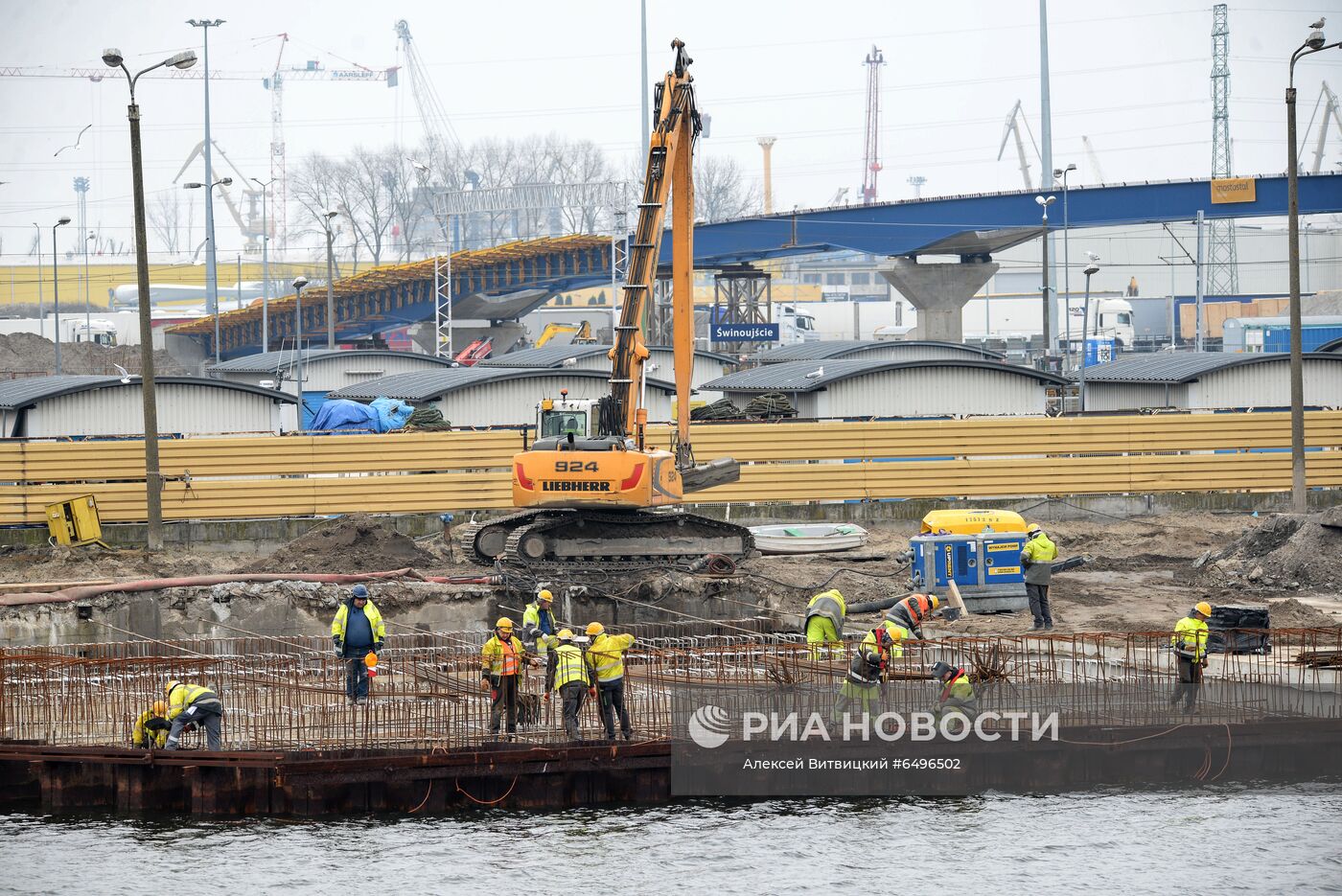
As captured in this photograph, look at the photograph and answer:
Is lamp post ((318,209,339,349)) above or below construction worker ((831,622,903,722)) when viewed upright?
above

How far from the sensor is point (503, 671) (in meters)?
18.3

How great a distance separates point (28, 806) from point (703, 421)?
861 inches

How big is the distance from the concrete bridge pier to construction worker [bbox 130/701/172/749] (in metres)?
55.4

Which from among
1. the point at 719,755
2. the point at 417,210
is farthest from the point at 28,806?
the point at 417,210

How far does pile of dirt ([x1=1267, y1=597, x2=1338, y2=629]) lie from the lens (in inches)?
958

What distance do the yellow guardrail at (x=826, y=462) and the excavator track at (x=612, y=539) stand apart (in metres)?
6.57

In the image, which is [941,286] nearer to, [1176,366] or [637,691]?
[1176,366]

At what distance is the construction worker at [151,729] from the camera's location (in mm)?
18062

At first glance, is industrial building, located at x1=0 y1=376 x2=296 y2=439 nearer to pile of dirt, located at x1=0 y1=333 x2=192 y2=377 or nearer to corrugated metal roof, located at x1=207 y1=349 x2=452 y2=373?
corrugated metal roof, located at x1=207 y1=349 x2=452 y2=373

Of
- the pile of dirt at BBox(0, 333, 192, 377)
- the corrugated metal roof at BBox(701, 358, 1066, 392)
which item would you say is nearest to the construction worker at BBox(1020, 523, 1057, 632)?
the corrugated metal roof at BBox(701, 358, 1066, 392)

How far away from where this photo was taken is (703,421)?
1500 inches

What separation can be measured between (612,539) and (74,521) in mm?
11518

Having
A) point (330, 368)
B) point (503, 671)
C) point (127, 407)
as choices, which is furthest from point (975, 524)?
point (330, 368)

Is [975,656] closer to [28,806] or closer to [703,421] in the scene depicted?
[28,806]
